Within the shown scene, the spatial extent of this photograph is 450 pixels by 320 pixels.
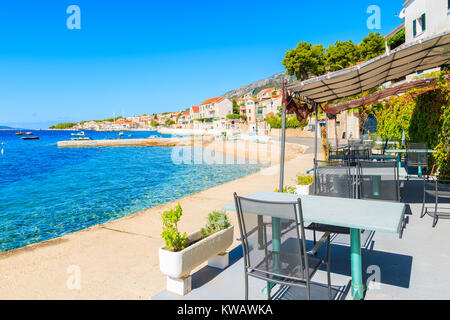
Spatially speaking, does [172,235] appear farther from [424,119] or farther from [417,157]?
[424,119]

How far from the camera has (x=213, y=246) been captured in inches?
135

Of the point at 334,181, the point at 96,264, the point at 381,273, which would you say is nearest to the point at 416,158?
the point at 334,181

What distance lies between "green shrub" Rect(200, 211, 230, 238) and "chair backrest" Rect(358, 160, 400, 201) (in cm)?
218

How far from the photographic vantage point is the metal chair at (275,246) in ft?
7.30

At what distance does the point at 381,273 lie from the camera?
10.7 ft

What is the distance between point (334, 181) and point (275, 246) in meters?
2.15

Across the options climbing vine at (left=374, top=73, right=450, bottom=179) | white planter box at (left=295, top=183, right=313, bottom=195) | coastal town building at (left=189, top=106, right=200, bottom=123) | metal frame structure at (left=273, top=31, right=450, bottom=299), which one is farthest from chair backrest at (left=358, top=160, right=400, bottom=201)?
coastal town building at (left=189, top=106, right=200, bottom=123)

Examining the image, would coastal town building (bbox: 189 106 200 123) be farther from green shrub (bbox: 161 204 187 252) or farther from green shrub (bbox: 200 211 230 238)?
green shrub (bbox: 161 204 187 252)

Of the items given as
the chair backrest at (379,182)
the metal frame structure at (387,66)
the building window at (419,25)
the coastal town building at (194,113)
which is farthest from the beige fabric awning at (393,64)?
the coastal town building at (194,113)

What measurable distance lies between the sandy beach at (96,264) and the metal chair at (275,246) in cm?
166

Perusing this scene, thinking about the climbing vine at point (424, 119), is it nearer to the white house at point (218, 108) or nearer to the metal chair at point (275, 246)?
the metal chair at point (275, 246)
